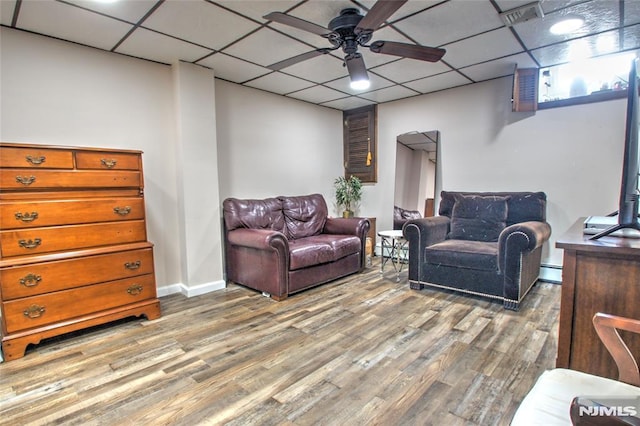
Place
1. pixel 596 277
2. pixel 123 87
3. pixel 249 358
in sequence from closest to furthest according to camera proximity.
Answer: pixel 596 277
pixel 249 358
pixel 123 87

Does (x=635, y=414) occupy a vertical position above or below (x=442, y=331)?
above

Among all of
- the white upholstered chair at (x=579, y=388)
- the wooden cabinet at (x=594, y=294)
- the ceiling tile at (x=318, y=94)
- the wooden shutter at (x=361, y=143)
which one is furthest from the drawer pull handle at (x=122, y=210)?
the wooden shutter at (x=361, y=143)

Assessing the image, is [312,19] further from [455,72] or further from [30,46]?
[30,46]

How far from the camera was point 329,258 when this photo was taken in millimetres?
3719

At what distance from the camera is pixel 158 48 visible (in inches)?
118

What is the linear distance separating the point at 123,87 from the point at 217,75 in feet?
3.27

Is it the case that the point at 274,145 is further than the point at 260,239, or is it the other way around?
the point at 274,145

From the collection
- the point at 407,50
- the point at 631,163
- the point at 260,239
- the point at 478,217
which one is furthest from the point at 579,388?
the point at 478,217

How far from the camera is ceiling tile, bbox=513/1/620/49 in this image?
7.69 feet

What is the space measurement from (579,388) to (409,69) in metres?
3.29

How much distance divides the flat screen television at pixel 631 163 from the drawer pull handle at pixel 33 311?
3.47 m

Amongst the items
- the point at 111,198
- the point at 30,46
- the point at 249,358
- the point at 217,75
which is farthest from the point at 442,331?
the point at 30,46

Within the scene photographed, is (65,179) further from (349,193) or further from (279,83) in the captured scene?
(349,193)

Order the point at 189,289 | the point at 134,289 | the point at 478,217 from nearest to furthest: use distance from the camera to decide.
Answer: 1. the point at 134,289
2. the point at 189,289
3. the point at 478,217
